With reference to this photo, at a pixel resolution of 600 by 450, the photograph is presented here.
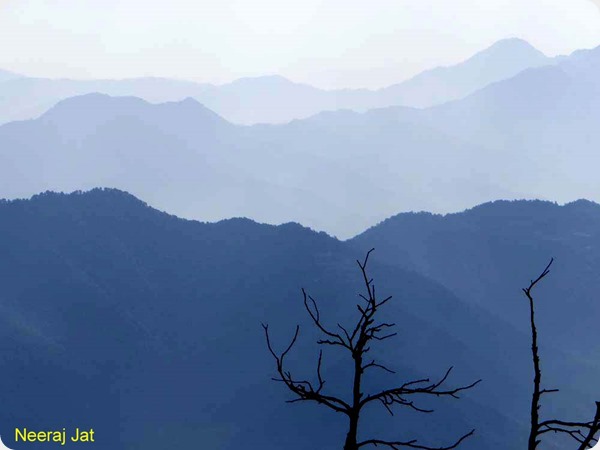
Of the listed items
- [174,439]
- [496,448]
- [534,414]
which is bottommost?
[534,414]

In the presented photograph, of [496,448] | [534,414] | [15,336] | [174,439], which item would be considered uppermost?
[15,336]

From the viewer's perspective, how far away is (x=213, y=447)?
630 feet

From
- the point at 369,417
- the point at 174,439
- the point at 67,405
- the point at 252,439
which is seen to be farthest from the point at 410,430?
the point at 67,405

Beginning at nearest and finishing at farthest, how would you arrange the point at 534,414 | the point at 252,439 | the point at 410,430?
the point at 534,414, the point at 410,430, the point at 252,439

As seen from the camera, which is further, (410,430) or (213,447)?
(213,447)

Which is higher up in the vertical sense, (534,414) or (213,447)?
(213,447)

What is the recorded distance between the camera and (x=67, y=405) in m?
198

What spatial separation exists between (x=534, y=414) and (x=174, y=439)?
19857 centimetres

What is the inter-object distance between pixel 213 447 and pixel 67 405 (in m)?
35.5

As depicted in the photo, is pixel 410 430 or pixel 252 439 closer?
pixel 410 430

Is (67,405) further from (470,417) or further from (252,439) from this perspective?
(470,417)

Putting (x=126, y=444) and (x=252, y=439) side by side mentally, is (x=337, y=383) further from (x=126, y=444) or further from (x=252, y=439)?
(x=126, y=444)

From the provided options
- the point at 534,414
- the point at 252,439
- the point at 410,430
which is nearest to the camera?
the point at 534,414

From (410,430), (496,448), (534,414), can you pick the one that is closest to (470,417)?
(496,448)
